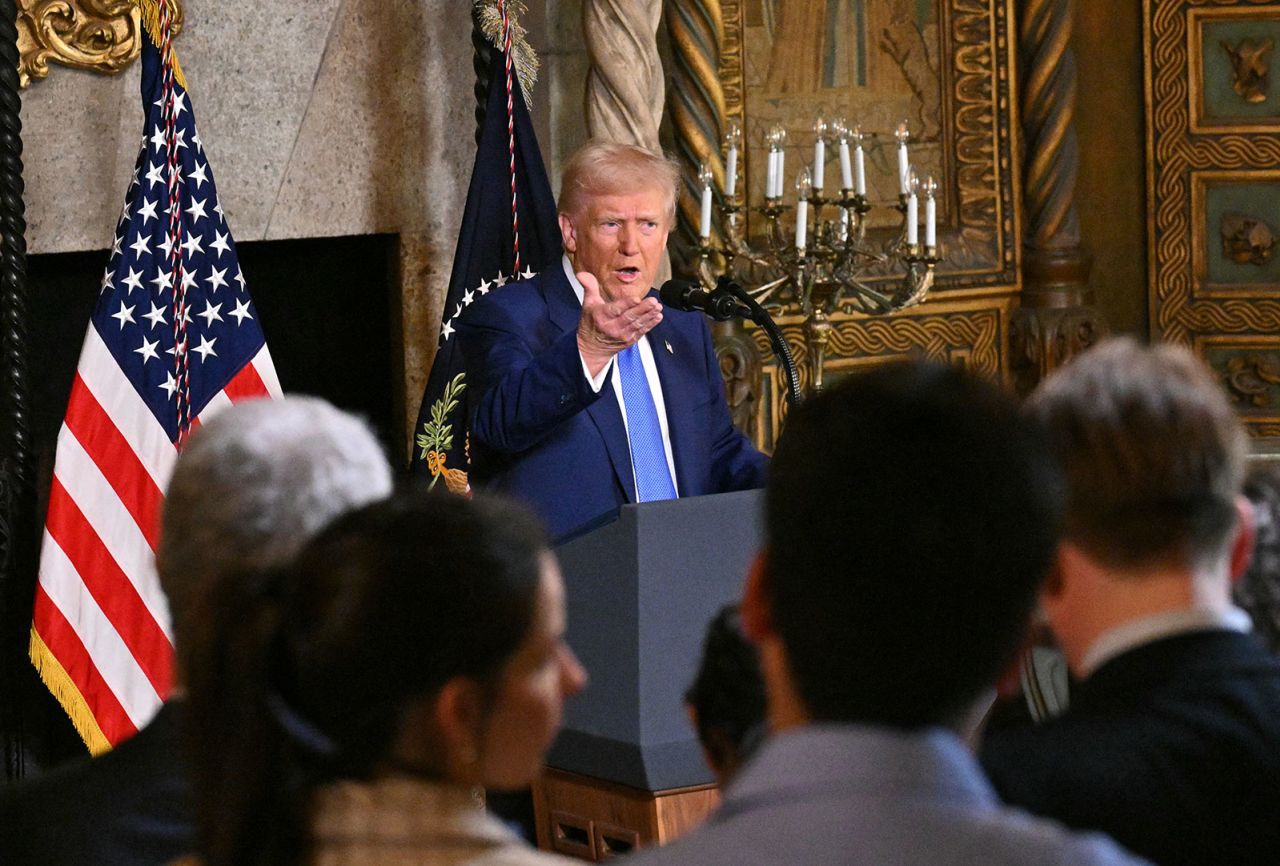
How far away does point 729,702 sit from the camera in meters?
1.30

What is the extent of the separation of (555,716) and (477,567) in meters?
0.12

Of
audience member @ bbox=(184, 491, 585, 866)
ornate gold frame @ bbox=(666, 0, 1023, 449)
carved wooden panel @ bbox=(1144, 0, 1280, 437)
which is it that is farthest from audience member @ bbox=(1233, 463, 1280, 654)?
carved wooden panel @ bbox=(1144, 0, 1280, 437)

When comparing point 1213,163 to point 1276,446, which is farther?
point 1213,163

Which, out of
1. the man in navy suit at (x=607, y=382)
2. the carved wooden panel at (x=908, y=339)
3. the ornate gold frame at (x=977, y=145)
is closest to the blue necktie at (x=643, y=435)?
the man in navy suit at (x=607, y=382)

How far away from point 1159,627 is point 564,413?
6.05 feet

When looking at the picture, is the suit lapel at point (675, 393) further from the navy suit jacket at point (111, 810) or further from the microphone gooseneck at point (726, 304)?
the navy suit jacket at point (111, 810)

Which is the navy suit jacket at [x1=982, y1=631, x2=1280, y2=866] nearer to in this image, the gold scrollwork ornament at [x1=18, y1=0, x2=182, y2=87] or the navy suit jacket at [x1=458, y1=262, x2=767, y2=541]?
the navy suit jacket at [x1=458, y1=262, x2=767, y2=541]

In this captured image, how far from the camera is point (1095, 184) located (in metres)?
5.59

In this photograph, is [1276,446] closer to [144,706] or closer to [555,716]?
[144,706]

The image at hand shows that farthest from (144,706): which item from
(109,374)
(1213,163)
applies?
(1213,163)

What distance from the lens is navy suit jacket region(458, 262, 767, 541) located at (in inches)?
120

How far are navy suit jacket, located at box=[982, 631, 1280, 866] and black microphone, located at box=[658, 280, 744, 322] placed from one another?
4.97 feet

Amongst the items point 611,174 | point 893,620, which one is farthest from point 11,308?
point 893,620

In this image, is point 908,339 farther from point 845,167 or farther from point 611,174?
point 611,174
